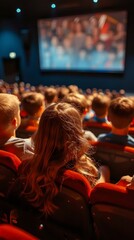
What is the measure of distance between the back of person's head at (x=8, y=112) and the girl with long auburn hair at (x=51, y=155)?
0.38 meters

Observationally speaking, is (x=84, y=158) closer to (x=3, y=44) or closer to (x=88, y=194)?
(x=88, y=194)

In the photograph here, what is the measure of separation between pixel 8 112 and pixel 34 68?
7.27m

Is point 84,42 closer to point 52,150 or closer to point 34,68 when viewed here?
point 34,68

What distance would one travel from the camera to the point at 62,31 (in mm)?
7496

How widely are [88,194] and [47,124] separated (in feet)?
1.19

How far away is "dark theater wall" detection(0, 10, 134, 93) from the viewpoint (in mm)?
7137

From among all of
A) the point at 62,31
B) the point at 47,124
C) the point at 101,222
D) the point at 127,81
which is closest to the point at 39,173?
the point at 47,124

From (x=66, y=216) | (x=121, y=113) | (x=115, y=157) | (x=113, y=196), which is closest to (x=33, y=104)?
(x=121, y=113)

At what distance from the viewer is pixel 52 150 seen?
111cm

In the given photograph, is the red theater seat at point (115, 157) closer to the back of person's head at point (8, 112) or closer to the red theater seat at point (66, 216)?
the red theater seat at point (66, 216)

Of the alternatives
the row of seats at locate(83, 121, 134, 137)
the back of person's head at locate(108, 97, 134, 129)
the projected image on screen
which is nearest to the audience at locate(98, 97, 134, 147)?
the back of person's head at locate(108, 97, 134, 129)

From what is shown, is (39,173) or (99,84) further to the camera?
(99,84)

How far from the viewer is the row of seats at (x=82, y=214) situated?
37.5 inches

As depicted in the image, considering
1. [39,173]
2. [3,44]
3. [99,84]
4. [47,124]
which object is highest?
[3,44]
